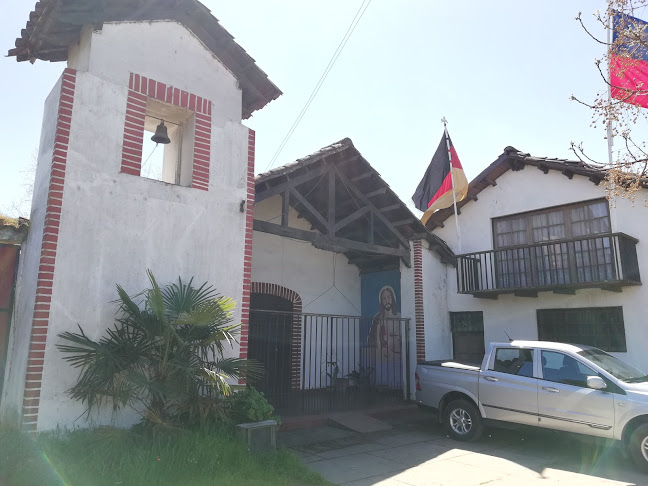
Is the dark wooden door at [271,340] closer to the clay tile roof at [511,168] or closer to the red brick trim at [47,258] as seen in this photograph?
the clay tile roof at [511,168]

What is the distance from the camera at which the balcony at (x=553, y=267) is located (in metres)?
10.1

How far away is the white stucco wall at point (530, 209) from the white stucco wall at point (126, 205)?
7.39 meters

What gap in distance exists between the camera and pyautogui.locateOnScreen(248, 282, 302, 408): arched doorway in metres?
11.2

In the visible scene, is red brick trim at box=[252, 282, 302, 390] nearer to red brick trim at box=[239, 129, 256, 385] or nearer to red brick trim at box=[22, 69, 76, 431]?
red brick trim at box=[239, 129, 256, 385]

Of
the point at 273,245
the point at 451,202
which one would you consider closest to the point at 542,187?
the point at 451,202

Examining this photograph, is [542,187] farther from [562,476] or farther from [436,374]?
[562,476]

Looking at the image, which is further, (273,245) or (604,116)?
(273,245)

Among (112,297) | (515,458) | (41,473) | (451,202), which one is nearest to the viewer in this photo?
(41,473)

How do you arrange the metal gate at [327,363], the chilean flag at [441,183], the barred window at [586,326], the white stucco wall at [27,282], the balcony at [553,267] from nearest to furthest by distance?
the white stucco wall at [27,282] < the balcony at [553,267] < the barred window at [586,326] < the metal gate at [327,363] < the chilean flag at [441,183]

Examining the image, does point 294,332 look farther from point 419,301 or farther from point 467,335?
point 467,335

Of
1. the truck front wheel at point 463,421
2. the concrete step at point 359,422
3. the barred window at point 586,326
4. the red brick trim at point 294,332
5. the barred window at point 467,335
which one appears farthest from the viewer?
the barred window at point 467,335

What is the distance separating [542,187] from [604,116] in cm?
582

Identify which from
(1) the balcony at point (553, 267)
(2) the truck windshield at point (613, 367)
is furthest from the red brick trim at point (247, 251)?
(1) the balcony at point (553, 267)

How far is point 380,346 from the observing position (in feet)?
42.7
